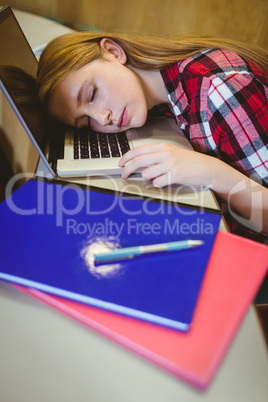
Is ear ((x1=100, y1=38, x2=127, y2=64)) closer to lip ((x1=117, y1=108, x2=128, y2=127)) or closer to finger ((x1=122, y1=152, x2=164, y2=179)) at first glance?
lip ((x1=117, y1=108, x2=128, y2=127))

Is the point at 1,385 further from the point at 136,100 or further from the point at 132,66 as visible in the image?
the point at 132,66

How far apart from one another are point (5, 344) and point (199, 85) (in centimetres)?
64

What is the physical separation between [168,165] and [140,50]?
433mm

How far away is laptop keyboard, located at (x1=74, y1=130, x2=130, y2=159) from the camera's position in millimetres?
678

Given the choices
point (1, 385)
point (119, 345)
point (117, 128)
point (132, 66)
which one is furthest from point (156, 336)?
point (132, 66)

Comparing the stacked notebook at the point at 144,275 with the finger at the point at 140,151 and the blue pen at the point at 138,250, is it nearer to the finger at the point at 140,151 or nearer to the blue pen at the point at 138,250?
the blue pen at the point at 138,250

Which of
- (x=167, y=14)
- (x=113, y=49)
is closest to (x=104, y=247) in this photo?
(x=113, y=49)

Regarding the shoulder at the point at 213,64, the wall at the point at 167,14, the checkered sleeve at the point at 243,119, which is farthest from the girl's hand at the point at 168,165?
the wall at the point at 167,14

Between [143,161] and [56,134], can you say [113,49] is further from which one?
[143,161]

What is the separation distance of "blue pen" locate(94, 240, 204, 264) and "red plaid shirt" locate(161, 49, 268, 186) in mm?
333

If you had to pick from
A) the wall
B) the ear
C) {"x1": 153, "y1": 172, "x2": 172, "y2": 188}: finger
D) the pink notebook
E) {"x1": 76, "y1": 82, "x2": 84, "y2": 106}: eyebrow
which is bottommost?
the pink notebook

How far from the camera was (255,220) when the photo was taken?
64 cm

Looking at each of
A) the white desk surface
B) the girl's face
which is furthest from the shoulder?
the white desk surface

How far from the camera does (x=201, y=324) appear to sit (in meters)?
0.35
